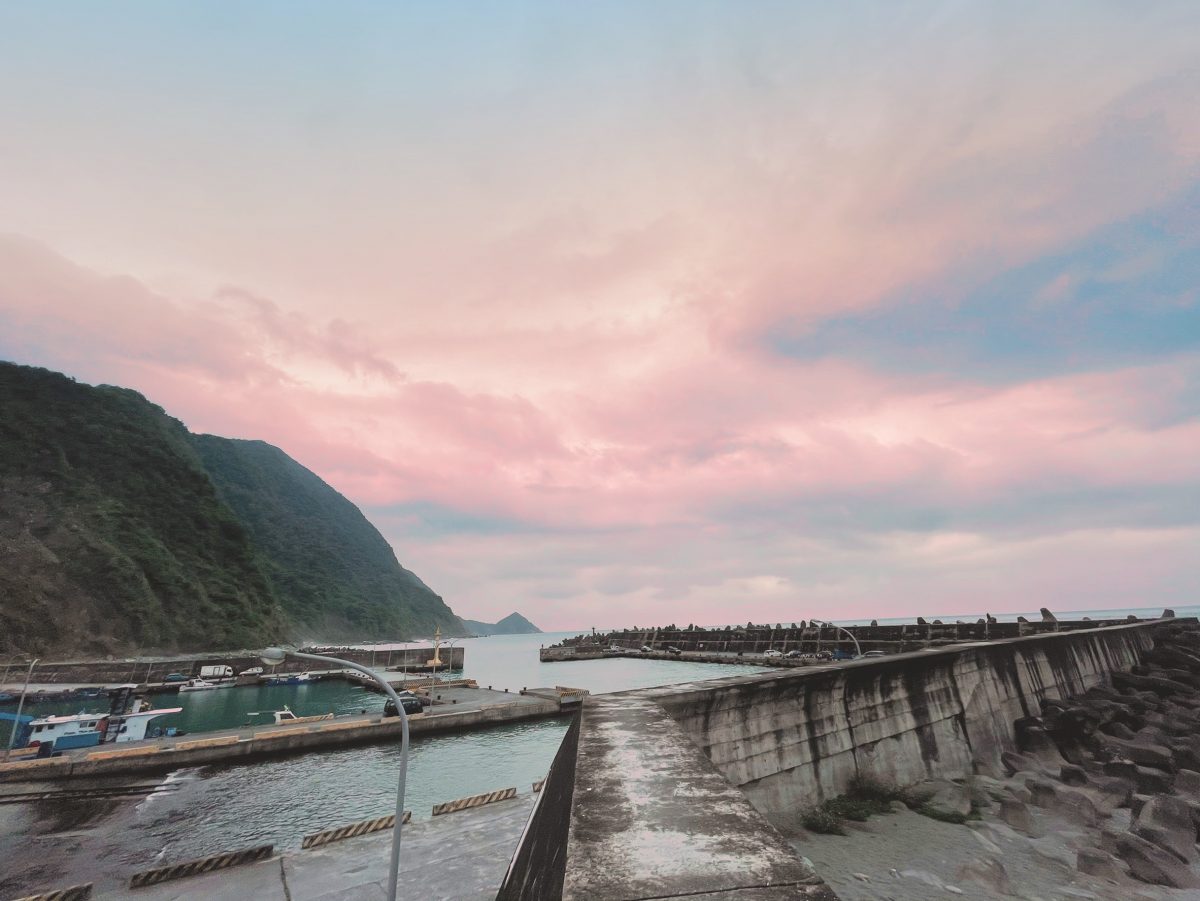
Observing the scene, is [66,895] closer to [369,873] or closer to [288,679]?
[369,873]

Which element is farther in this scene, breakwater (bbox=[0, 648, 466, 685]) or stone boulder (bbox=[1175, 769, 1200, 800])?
breakwater (bbox=[0, 648, 466, 685])

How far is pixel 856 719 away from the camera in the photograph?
33.0 ft

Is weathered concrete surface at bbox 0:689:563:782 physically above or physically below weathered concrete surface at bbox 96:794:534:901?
above

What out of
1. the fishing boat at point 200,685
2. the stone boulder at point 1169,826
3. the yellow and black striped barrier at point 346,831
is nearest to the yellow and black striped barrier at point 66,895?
the yellow and black striped barrier at point 346,831

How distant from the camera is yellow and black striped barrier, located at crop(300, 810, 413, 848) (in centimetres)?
1662

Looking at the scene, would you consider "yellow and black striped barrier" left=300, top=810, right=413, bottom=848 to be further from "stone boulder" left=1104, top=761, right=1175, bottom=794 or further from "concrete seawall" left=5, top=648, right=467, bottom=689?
"concrete seawall" left=5, top=648, right=467, bottom=689

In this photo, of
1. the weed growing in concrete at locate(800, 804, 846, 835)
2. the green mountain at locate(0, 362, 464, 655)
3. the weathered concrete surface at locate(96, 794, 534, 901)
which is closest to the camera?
the weed growing in concrete at locate(800, 804, 846, 835)

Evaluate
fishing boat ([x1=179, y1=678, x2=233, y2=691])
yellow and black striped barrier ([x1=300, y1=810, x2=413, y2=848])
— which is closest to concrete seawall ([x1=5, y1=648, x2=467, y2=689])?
fishing boat ([x1=179, y1=678, x2=233, y2=691])

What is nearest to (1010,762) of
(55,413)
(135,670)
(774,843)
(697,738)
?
(697,738)

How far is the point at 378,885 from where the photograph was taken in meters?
13.3

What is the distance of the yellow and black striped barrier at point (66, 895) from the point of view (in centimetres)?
1245

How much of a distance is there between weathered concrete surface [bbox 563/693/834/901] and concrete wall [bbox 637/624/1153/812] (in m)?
3.12

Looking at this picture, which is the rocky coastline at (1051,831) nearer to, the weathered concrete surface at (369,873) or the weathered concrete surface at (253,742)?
the weathered concrete surface at (369,873)

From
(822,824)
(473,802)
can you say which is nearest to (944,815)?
(822,824)
